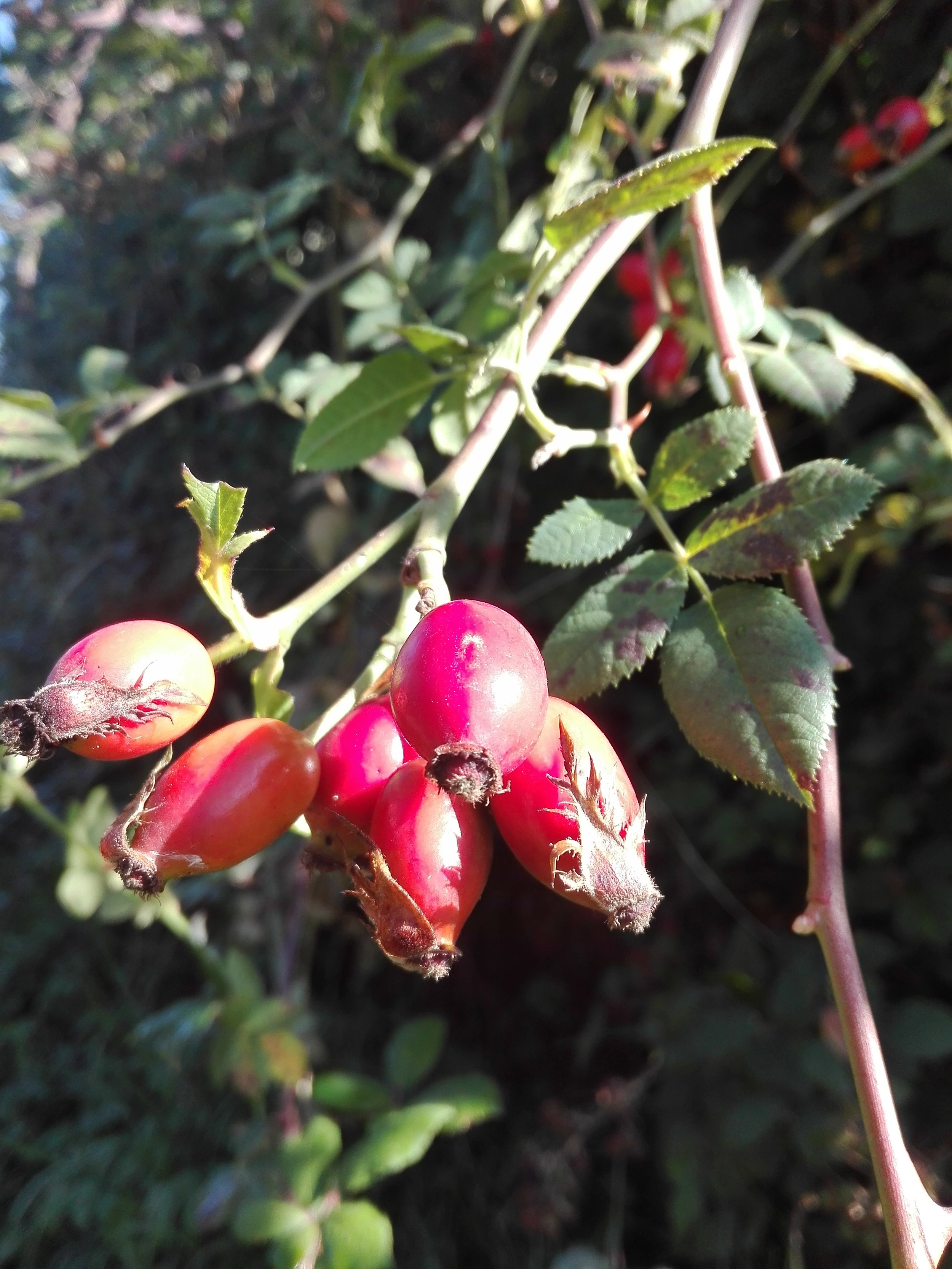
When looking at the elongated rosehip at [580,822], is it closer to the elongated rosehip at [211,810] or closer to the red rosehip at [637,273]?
the elongated rosehip at [211,810]

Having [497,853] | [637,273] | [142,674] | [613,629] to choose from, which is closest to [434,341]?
[613,629]

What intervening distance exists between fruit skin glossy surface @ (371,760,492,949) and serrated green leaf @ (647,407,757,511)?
400mm

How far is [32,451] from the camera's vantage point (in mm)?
1254

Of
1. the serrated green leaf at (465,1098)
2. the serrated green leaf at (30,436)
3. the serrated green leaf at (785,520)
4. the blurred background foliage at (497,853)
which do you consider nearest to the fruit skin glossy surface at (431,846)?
the serrated green leaf at (785,520)

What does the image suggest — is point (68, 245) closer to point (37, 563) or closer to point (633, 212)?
point (37, 563)

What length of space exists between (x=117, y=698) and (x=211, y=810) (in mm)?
104

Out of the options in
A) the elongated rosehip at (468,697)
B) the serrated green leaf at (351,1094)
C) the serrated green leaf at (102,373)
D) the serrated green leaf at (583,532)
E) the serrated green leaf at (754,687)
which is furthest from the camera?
the serrated green leaf at (102,373)

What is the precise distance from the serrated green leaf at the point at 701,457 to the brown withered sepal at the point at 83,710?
50cm

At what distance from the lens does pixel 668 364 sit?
153 cm

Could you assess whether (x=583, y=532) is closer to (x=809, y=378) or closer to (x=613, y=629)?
(x=613, y=629)

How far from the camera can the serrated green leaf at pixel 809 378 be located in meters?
1.04

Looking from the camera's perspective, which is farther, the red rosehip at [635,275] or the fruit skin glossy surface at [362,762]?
the red rosehip at [635,275]

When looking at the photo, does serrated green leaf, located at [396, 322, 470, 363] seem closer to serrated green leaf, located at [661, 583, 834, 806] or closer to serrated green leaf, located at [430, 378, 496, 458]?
serrated green leaf, located at [430, 378, 496, 458]

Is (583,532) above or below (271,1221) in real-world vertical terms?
above
